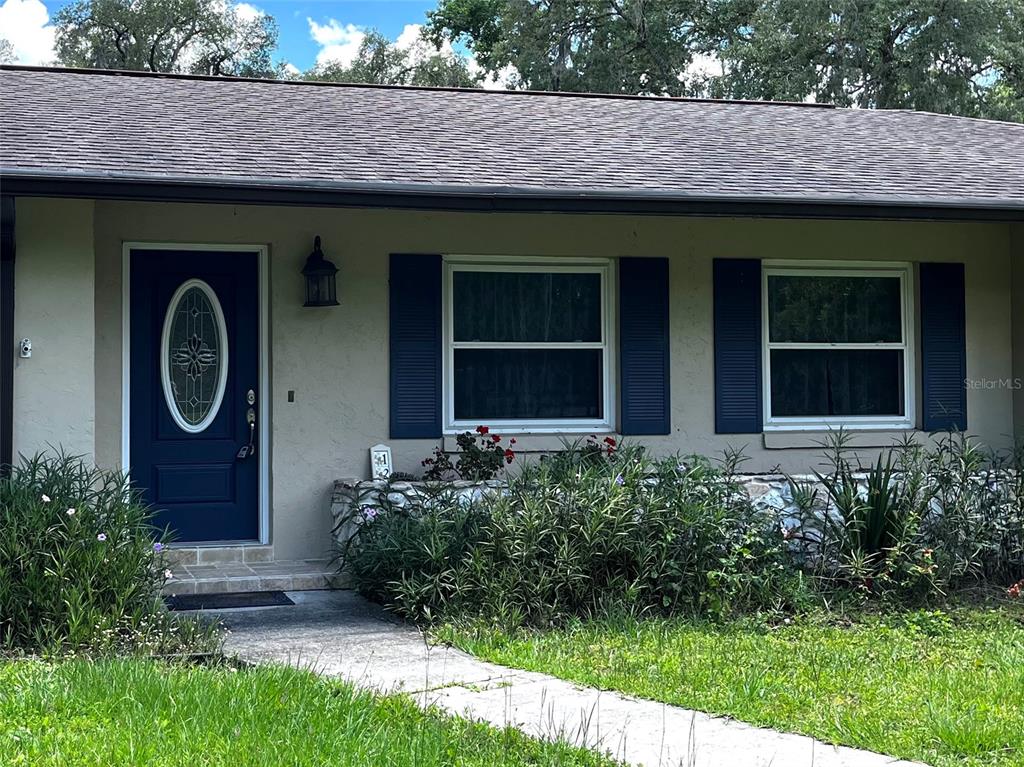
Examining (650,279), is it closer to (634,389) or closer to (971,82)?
(634,389)

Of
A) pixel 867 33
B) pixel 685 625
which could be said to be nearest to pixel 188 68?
pixel 867 33

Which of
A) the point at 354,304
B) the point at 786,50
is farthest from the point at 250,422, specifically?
the point at 786,50

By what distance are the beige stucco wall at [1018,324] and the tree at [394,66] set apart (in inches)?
998

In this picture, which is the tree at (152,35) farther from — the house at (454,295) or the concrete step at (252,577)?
the concrete step at (252,577)

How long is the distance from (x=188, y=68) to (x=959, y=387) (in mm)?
29523

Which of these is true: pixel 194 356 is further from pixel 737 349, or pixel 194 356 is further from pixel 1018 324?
pixel 1018 324

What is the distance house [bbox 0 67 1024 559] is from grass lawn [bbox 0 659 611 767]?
2.89 metres

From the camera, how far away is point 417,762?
13.9ft

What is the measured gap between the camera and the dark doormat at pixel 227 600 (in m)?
7.64

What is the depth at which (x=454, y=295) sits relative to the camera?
923 cm

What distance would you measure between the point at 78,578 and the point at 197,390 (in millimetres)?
2710

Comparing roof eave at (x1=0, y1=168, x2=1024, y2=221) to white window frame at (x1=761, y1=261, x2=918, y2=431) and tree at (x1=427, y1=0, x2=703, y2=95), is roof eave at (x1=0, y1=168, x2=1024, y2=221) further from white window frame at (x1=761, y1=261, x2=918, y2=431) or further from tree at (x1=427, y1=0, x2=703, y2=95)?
tree at (x1=427, y1=0, x2=703, y2=95)

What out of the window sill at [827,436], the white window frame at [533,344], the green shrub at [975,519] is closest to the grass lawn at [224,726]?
the white window frame at [533,344]

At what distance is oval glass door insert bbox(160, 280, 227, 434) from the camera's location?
8.71 m
